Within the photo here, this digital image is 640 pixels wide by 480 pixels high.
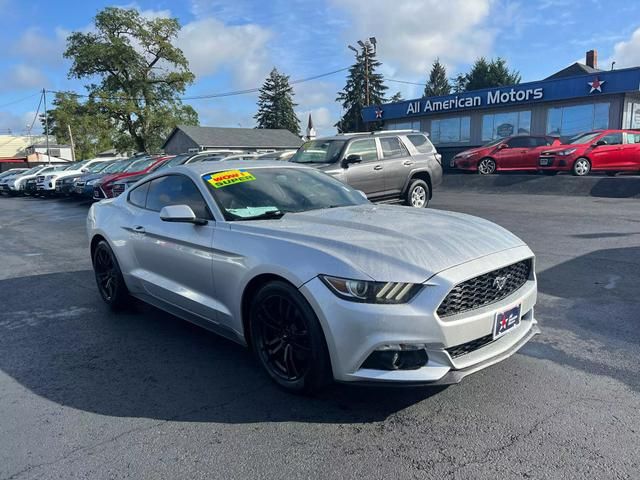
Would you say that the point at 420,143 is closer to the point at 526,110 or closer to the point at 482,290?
the point at 482,290

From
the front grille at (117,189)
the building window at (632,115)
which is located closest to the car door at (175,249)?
the front grille at (117,189)

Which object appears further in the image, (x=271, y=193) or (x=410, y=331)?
(x=271, y=193)

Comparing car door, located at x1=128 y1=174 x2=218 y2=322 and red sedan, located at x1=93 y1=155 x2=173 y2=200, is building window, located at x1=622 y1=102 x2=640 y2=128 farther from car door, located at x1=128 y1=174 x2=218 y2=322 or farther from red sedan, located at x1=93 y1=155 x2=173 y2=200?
car door, located at x1=128 y1=174 x2=218 y2=322

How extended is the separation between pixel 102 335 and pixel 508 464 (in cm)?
367

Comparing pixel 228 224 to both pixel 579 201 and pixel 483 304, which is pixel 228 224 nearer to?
pixel 483 304

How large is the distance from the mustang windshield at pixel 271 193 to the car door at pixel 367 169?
6085 millimetres

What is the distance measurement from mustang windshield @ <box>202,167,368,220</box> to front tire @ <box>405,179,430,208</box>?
6860 mm

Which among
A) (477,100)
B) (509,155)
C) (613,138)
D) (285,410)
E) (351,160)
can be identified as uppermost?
(477,100)

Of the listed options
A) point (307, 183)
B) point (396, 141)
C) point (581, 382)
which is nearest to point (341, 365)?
point (581, 382)

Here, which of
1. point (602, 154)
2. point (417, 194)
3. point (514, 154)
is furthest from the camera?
point (514, 154)

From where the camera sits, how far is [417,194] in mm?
11719

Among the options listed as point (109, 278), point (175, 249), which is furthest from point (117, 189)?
point (175, 249)

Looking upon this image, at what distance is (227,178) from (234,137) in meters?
48.2

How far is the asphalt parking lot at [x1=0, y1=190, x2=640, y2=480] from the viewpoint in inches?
105
